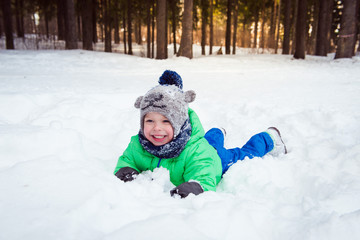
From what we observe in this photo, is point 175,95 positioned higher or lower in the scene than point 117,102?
higher

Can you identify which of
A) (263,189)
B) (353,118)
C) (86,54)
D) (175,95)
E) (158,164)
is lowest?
(263,189)

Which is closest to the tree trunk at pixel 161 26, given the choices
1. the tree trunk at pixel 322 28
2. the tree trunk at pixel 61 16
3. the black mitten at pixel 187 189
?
the tree trunk at pixel 322 28

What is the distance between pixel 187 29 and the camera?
10500 mm

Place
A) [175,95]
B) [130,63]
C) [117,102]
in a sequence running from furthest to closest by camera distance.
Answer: [130,63] → [117,102] → [175,95]

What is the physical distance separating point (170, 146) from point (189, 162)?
0.21 metres

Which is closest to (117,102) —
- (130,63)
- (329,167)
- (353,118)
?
(329,167)

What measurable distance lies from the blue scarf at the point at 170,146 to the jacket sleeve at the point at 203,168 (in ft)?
0.39

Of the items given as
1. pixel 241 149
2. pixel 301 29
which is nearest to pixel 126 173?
pixel 241 149

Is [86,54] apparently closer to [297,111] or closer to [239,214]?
[297,111]

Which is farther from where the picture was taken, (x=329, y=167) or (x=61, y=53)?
(x=61, y=53)

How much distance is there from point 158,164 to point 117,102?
224 centimetres

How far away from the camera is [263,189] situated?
1825 millimetres

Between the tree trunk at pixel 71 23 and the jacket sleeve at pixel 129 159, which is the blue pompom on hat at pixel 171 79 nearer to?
the jacket sleeve at pixel 129 159

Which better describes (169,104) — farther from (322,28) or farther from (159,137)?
(322,28)
